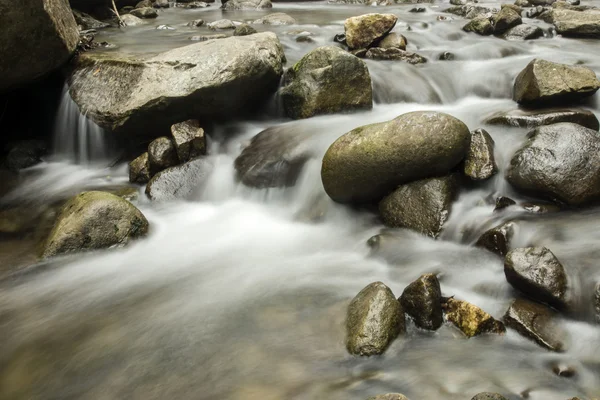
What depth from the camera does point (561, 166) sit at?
452 centimetres

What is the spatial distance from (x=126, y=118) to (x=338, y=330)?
4589mm

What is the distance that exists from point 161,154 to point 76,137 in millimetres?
2006

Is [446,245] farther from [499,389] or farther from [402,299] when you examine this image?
[499,389]

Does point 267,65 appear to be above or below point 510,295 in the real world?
above

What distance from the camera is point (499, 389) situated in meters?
2.99

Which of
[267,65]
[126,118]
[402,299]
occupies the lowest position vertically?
[402,299]

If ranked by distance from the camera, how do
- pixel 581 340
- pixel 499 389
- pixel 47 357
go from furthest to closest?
pixel 47 357 → pixel 581 340 → pixel 499 389

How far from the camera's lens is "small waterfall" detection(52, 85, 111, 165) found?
7.09m

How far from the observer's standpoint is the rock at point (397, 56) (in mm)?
8908

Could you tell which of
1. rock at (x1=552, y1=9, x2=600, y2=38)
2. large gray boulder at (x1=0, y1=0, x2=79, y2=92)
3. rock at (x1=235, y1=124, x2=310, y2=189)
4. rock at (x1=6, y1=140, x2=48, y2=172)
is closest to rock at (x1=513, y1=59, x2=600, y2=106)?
rock at (x1=235, y1=124, x2=310, y2=189)

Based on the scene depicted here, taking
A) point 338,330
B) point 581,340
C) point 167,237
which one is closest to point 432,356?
point 338,330

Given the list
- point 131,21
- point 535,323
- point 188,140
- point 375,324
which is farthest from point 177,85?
point 131,21

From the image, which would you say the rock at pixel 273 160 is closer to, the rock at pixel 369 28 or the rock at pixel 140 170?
the rock at pixel 140 170

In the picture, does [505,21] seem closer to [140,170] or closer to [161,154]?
[161,154]
